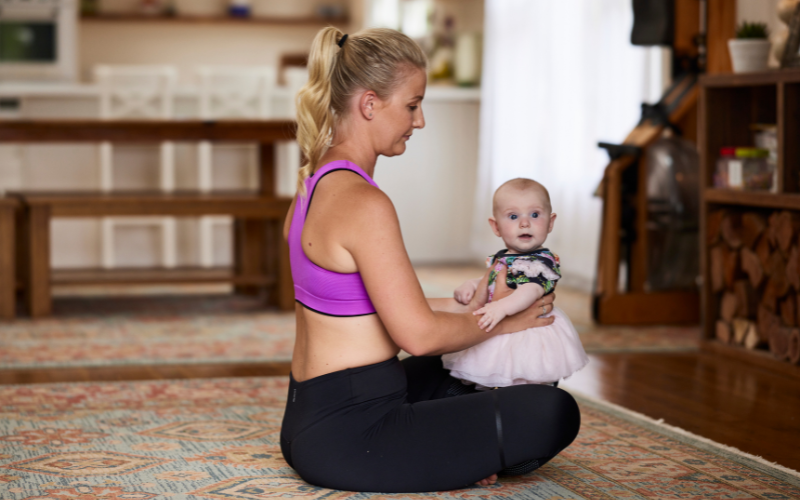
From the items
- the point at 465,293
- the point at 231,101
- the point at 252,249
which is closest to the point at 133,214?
the point at 252,249

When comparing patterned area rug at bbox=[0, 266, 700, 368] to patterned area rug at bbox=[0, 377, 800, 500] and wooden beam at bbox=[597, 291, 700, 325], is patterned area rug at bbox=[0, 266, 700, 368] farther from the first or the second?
patterned area rug at bbox=[0, 377, 800, 500]

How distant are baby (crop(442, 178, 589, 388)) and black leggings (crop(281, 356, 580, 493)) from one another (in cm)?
9

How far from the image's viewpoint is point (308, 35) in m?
8.48

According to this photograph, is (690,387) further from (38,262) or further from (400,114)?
(38,262)

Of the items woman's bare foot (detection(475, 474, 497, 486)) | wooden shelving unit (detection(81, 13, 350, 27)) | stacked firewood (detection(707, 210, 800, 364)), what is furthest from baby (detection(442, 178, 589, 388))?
wooden shelving unit (detection(81, 13, 350, 27))

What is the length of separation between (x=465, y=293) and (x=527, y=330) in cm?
17

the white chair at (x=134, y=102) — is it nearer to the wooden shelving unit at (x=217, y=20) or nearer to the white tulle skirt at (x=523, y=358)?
the wooden shelving unit at (x=217, y=20)

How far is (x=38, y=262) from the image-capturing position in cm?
405

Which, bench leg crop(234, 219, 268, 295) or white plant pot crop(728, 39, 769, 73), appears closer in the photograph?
white plant pot crop(728, 39, 769, 73)

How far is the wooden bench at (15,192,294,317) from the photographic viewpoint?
13.2 feet

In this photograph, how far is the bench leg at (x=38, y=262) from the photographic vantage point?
13.2 feet

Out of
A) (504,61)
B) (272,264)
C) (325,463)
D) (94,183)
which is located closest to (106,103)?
(94,183)

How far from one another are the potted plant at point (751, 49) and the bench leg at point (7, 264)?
2904mm

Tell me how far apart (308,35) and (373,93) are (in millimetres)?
7025
